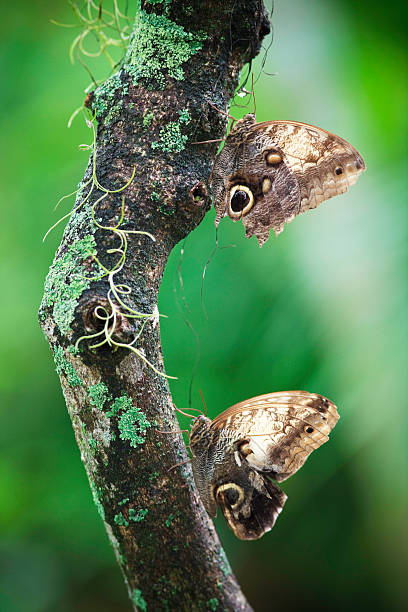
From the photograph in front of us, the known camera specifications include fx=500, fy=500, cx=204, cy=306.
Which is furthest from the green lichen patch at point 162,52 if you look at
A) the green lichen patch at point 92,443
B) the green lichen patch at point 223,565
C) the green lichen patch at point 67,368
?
the green lichen patch at point 223,565

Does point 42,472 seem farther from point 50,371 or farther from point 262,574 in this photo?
point 262,574

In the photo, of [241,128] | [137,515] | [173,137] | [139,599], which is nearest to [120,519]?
[137,515]

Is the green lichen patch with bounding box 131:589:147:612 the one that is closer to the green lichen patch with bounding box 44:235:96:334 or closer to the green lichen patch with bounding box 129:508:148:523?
the green lichen patch with bounding box 129:508:148:523

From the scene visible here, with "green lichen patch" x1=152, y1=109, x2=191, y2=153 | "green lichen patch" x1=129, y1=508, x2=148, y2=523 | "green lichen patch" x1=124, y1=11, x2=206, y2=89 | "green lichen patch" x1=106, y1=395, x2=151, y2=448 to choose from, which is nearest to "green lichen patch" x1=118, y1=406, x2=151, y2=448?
"green lichen patch" x1=106, y1=395, x2=151, y2=448

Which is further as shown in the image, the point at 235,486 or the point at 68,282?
the point at 235,486

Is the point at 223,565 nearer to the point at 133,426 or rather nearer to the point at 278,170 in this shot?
the point at 133,426

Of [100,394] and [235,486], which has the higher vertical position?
[100,394]

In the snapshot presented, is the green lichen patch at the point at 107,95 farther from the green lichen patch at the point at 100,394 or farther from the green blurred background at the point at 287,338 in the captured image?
the green blurred background at the point at 287,338
